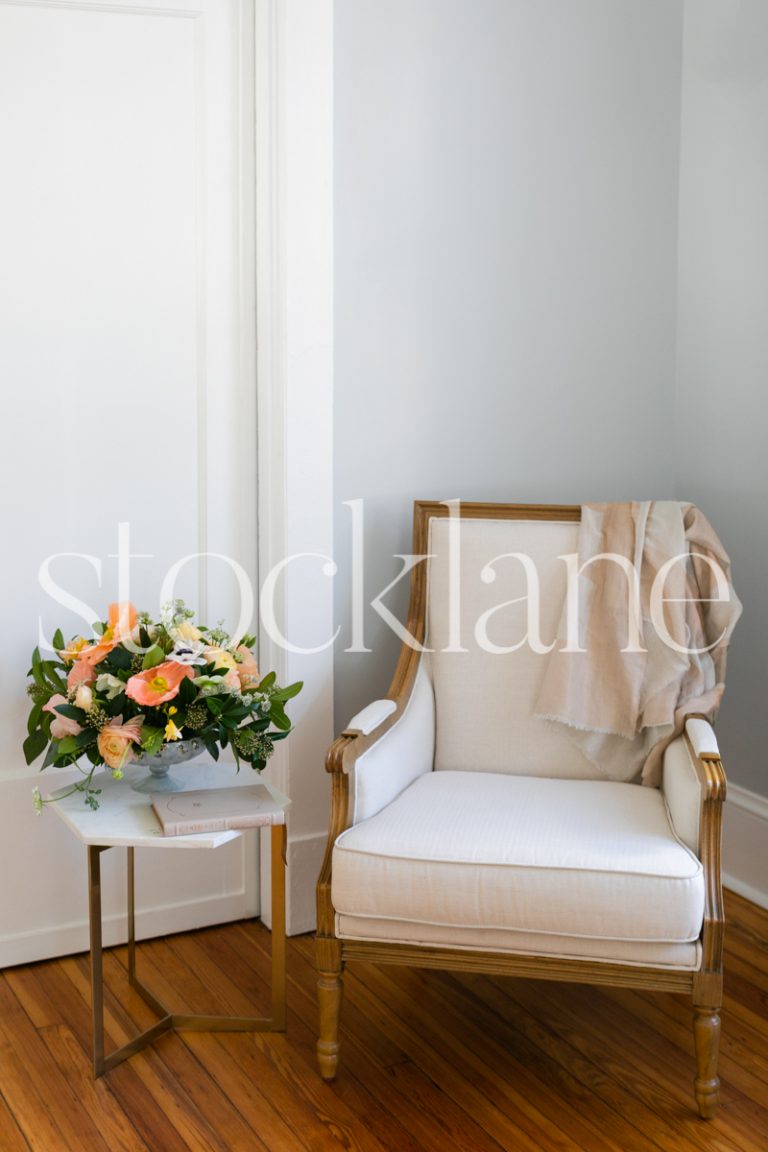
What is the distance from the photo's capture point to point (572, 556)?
258 centimetres

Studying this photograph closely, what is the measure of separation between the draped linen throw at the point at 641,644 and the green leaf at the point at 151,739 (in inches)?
33.6

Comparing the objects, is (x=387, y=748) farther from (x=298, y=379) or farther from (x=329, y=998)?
(x=298, y=379)

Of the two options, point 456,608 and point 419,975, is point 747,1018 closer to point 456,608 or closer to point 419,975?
point 419,975

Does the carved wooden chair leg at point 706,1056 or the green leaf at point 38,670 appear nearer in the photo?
the carved wooden chair leg at point 706,1056

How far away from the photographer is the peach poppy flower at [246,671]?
222cm

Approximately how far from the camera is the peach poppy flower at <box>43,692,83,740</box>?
6.93 ft

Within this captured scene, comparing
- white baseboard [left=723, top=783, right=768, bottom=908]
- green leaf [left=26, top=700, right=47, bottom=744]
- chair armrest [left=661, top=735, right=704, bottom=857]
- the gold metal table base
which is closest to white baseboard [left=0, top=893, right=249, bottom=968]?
the gold metal table base

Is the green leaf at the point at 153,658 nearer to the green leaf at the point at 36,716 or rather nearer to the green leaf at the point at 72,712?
the green leaf at the point at 72,712

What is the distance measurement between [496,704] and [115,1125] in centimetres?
114

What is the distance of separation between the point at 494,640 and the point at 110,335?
42.5 inches

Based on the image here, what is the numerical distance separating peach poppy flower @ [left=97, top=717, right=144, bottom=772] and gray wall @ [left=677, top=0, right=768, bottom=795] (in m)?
1.63

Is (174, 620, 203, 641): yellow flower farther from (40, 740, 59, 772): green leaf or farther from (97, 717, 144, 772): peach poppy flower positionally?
(40, 740, 59, 772): green leaf

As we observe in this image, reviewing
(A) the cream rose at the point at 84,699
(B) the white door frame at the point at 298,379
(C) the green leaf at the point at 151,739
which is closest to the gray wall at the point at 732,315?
(B) the white door frame at the point at 298,379

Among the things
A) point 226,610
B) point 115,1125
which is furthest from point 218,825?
point 226,610
